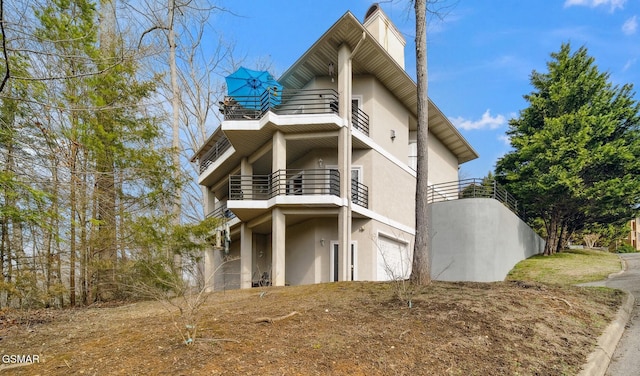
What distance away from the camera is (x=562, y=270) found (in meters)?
15.3

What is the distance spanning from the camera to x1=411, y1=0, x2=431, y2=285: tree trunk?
8430 mm

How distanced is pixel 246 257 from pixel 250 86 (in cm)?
637

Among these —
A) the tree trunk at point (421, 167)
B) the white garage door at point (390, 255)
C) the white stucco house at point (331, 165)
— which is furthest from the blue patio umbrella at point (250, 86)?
the white garage door at point (390, 255)

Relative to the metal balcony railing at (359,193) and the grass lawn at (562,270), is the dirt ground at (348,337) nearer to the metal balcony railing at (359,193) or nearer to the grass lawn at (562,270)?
the grass lawn at (562,270)

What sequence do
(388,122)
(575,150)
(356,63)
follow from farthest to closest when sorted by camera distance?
(575,150), (388,122), (356,63)

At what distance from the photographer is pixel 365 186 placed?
14570mm

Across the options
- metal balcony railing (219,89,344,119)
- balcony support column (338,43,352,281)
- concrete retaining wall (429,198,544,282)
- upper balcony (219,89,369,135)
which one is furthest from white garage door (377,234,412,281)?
metal balcony railing (219,89,344,119)

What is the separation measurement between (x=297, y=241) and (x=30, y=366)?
10807 mm

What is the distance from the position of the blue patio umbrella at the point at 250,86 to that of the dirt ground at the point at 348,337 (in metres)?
8.70

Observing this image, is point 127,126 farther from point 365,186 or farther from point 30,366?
point 30,366

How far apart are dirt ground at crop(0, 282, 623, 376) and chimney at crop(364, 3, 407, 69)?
1205cm

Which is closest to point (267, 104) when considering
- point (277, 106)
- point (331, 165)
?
point (277, 106)

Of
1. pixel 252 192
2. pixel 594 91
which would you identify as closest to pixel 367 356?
pixel 252 192

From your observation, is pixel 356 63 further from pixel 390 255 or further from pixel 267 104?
pixel 390 255
